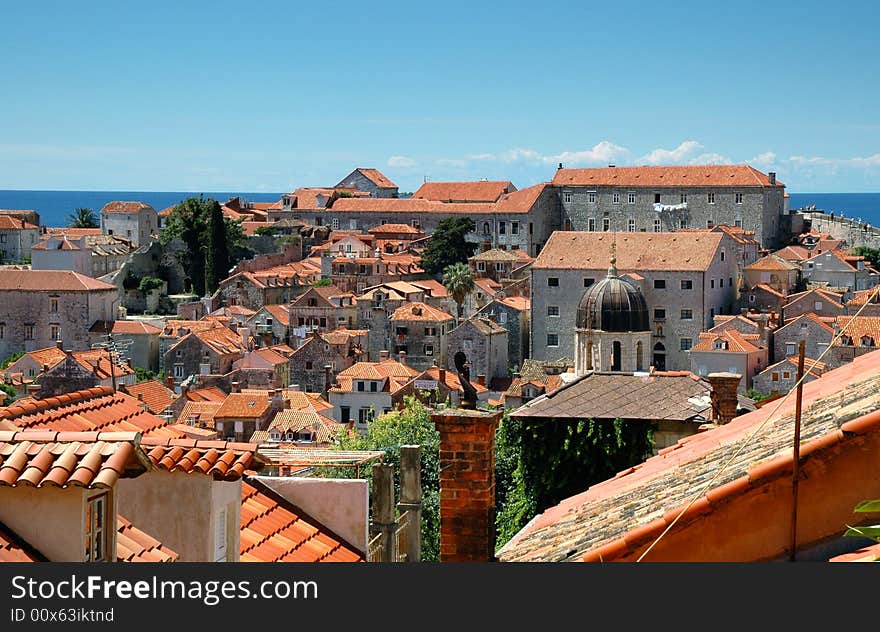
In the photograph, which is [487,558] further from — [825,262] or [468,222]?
[468,222]

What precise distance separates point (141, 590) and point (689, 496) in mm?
2451

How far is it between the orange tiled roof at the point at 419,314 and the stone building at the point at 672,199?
20.8 metres

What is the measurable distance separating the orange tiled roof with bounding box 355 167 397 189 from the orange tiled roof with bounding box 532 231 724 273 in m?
45.7

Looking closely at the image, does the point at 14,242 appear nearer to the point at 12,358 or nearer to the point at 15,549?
the point at 12,358

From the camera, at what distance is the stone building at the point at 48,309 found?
7525 cm

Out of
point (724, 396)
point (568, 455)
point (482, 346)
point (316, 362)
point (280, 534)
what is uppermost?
point (724, 396)

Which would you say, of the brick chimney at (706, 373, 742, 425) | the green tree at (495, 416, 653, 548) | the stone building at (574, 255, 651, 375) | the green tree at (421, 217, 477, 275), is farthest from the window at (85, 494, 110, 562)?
the green tree at (421, 217, 477, 275)

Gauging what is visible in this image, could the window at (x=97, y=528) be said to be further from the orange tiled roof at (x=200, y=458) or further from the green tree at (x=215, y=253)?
the green tree at (x=215, y=253)

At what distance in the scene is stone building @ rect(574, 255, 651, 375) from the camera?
37875mm

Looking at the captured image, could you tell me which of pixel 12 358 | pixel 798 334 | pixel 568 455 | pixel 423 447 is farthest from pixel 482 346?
pixel 568 455

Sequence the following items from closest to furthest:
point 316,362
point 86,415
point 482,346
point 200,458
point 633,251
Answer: point 200,458 → point 86,415 → point 316,362 → point 482,346 → point 633,251

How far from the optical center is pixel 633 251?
73250 millimetres

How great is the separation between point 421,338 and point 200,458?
216 ft

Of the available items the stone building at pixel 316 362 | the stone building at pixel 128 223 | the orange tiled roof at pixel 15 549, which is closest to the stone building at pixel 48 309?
the stone building at pixel 316 362
